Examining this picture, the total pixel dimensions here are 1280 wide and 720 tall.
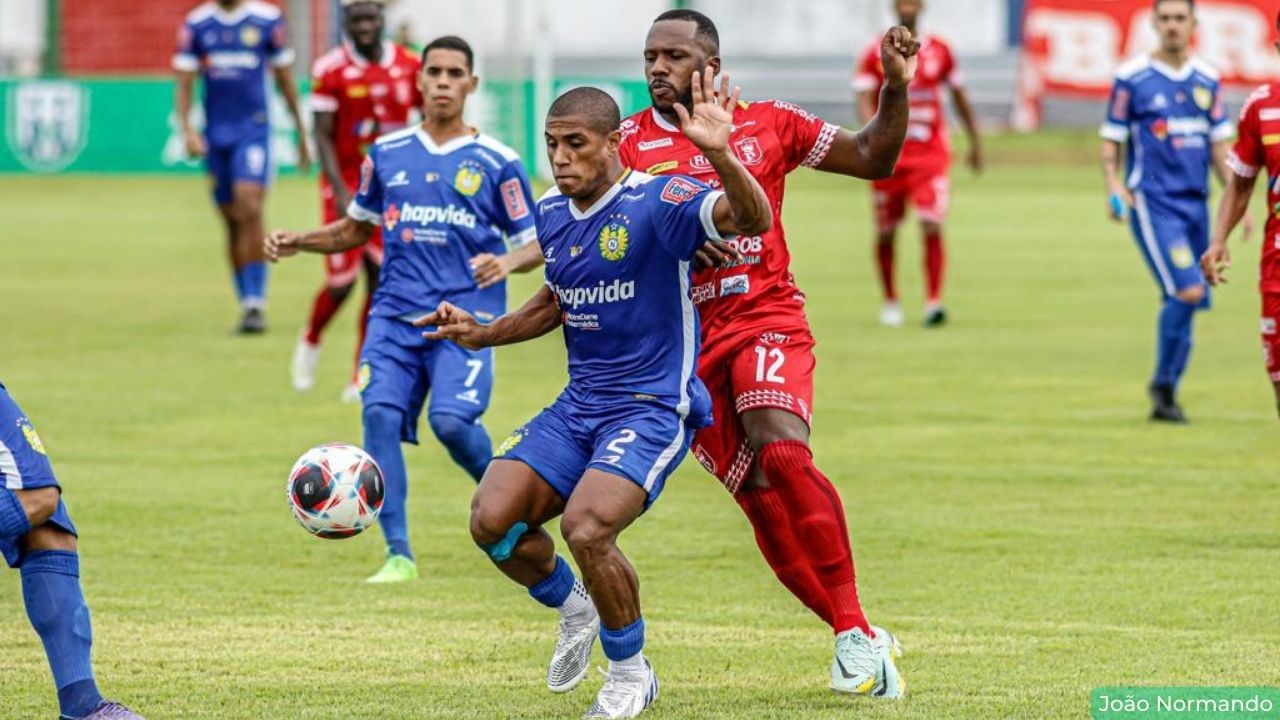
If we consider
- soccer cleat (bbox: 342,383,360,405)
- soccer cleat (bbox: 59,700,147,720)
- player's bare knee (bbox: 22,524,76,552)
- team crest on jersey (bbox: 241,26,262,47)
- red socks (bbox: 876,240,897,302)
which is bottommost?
soccer cleat (bbox: 342,383,360,405)

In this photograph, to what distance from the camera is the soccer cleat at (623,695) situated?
662 centimetres

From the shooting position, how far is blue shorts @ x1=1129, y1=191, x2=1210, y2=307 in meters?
13.0

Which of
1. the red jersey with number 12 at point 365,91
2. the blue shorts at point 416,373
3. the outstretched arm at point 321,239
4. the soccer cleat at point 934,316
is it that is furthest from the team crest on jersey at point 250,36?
the blue shorts at point 416,373

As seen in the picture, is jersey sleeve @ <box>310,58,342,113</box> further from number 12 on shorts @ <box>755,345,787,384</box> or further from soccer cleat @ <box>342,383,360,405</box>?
number 12 on shorts @ <box>755,345,787,384</box>

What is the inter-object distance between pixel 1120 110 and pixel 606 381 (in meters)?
7.42

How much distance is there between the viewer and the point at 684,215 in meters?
6.68

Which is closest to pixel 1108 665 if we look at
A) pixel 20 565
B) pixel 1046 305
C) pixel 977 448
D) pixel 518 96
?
pixel 20 565

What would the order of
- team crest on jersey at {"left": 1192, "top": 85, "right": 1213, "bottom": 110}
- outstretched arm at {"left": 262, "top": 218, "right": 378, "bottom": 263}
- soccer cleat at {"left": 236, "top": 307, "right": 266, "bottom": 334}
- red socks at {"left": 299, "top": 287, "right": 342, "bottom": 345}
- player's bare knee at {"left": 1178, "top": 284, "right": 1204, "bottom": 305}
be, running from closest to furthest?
outstretched arm at {"left": 262, "top": 218, "right": 378, "bottom": 263}, player's bare knee at {"left": 1178, "top": 284, "right": 1204, "bottom": 305}, team crest on jersey at {"left": 1192, "top": 85, "right": 1213, "bottom": 110}, red socks at {"left": 299, "top": 287, "right": 342, "bottom": 345}, soccer cleat at {"left": 236, "top": 307, "right": 266, "bottom": 334}

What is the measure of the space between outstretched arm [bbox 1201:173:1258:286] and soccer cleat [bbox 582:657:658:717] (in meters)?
4.12

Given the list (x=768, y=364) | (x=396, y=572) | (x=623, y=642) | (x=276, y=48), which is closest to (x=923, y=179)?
(x=276, y=48)

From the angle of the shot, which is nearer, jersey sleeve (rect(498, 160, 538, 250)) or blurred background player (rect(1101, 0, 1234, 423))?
jersey sleeve (rect(498, 160, 538, 250))

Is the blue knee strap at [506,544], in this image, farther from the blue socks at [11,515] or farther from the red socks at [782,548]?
the blue socks at [11,515]

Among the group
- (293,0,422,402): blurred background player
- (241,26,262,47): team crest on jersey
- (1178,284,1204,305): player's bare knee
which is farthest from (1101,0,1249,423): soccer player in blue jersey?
(241,26,262,47): team crest on jersey

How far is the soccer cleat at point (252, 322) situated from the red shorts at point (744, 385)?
10.8 metres
